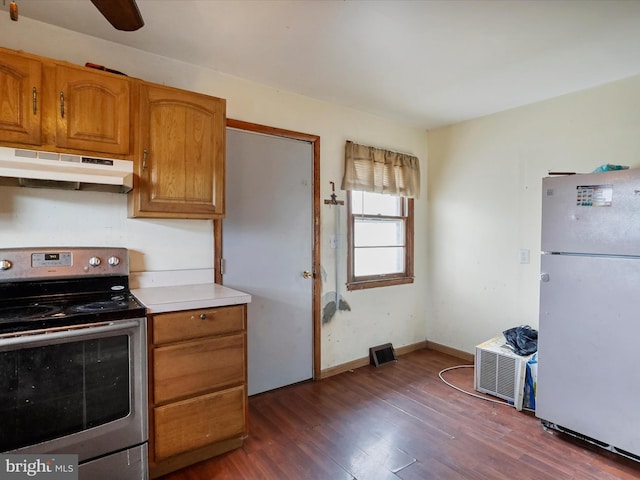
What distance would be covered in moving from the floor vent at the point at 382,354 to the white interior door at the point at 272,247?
0.71 m

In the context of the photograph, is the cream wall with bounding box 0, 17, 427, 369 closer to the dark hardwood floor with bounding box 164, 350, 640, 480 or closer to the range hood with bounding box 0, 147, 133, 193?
the range hood with bounding box 0, 147, 133, 193

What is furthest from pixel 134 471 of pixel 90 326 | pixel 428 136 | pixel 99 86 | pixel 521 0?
pixel 428 136

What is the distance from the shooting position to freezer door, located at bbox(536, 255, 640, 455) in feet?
6.32

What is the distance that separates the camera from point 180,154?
6.86 feet

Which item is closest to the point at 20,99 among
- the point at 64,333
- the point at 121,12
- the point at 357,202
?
the point at 121,12


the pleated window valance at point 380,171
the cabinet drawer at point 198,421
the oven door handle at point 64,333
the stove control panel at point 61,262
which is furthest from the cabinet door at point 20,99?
the pleated window valance at point 380,171

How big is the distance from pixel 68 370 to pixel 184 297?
0.60 meters

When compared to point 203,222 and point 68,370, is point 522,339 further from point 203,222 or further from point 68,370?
point 68,370

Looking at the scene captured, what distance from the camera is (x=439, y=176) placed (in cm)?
383

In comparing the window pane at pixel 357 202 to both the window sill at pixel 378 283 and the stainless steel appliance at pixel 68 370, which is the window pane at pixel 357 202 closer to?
the window sill at pixel 378 283

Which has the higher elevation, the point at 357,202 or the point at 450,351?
the point at 357,202

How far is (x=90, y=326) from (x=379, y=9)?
6.78 feet

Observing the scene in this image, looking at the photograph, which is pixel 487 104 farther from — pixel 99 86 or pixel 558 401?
pixel 99 86

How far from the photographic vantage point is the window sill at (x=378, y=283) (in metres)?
3.31
